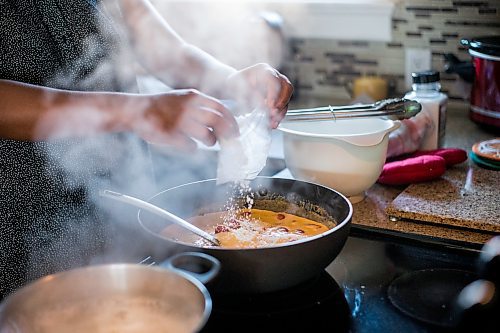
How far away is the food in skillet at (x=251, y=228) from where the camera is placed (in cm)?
114

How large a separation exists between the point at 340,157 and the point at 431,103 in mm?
423

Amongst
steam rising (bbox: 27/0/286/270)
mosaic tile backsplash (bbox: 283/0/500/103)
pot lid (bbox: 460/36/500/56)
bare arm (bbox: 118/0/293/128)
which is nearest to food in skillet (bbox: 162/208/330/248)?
steam rising (bbox: 27/0/286/270)

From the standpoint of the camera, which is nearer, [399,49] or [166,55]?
[166,55]

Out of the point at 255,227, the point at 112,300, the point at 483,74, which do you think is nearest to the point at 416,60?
the point at 483,74

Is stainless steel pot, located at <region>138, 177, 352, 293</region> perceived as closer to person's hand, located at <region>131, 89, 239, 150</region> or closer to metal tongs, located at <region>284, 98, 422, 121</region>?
person's hand, located at <region>131, 89, 239, 150</region>

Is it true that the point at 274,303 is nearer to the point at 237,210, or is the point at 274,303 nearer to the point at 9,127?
the point at 237,210

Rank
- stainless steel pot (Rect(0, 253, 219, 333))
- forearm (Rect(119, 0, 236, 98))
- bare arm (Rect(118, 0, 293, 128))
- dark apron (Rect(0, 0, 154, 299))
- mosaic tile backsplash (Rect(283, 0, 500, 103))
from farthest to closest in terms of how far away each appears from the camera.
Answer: mosaic tile backsplash (Rect(283, 0, 500, 103)), forearm (Rect(119, 0, 236, 98)), bare arm (Rect(118, 0, 293, 128)), dark apron (Rect(0, 0, 154, 299)), stainless steel pot (Rect(0, 253, 219, 333))

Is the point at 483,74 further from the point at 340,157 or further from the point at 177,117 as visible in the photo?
the point at 177,117

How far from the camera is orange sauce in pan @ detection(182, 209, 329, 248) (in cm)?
114

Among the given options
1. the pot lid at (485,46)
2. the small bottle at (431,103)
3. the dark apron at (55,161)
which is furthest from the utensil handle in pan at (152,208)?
the pot lid at (485,46)

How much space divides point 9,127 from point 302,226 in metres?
0.55

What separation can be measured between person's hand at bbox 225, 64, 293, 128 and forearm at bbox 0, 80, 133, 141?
350 millimetres

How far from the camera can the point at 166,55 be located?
61.6 inches

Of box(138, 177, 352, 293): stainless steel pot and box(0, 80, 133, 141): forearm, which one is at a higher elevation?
box(0, 80, 133, 141): forearm
